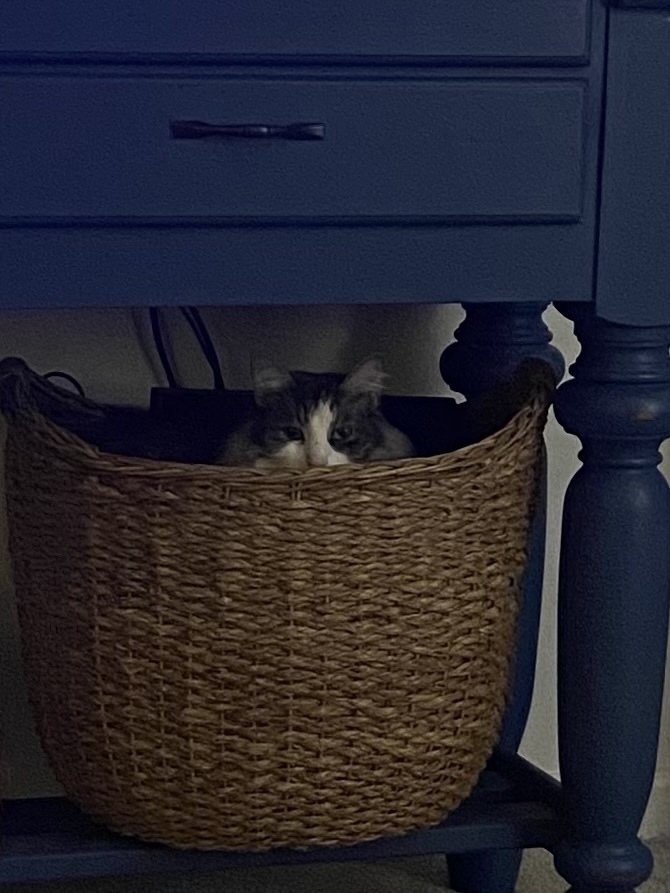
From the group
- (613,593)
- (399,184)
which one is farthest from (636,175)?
(613,593)

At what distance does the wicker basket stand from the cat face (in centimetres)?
19

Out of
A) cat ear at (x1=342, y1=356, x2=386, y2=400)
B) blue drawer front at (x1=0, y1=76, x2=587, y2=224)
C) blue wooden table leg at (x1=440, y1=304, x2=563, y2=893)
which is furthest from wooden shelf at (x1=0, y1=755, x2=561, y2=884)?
blue drawer front at (x1=0, y1=76, x2=587, y2=224)

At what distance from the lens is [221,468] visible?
0.93 metres

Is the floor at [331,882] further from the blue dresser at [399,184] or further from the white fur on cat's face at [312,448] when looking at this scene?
the white fur on cat's face at [312,448]

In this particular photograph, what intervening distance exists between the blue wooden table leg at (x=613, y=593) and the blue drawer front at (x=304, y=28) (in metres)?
0.19

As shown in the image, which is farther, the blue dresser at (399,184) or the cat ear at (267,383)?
the cat ear at (267,383)

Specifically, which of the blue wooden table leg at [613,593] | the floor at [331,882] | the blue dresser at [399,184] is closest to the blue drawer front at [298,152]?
the blue dresser at [399,184]

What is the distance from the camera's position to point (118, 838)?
1.04 metres

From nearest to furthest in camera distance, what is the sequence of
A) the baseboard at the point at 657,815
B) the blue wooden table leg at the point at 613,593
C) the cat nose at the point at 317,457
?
the blue wooden table leg at the point at 613,593 < the cat nose at the point at 317,457 < the baseboard at the point at 657,815

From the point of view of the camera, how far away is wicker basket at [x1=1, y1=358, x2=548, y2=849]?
94 cm

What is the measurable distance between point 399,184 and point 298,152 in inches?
2.7

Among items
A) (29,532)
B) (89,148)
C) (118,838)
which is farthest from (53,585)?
(89,148)

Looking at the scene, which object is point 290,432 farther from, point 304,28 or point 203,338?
point 304,28

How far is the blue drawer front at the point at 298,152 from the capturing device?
0.87 metres
